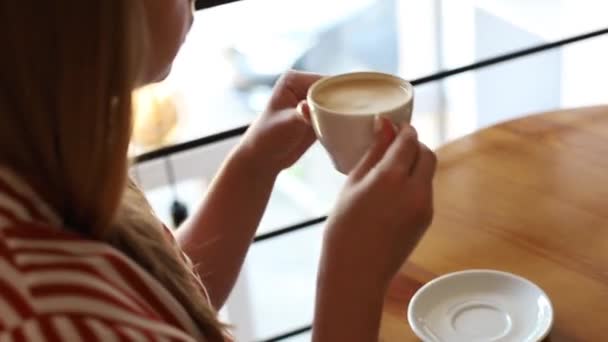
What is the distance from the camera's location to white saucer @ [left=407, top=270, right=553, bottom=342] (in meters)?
0.91

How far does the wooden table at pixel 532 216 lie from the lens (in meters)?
0.95

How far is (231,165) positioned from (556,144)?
1.56 ft

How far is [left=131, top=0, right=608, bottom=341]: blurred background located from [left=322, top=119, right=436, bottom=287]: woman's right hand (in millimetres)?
1461

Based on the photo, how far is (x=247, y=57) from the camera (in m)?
2.54

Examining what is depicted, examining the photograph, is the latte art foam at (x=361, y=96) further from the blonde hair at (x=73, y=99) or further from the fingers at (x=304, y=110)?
the blonde hair at (x=73, y=99)

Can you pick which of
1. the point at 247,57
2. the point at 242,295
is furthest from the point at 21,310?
the point at 247,57

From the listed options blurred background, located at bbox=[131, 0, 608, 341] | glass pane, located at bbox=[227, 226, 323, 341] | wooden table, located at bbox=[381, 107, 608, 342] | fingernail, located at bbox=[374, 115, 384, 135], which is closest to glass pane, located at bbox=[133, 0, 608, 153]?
blurred background, located at bbox=[131, 0, 608, 341]

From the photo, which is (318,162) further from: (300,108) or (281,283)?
(300,108)

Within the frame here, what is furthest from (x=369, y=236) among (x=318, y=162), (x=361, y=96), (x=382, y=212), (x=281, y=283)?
(x=318, y=162)

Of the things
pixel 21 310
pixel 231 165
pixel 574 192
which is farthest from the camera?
pixel 574 192

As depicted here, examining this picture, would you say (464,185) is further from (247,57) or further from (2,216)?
(247,57)

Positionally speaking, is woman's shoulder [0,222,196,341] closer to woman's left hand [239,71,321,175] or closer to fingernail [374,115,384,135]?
fingernail [374,115,384,135]

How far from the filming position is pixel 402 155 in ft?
2.61

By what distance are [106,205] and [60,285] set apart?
84 mm
